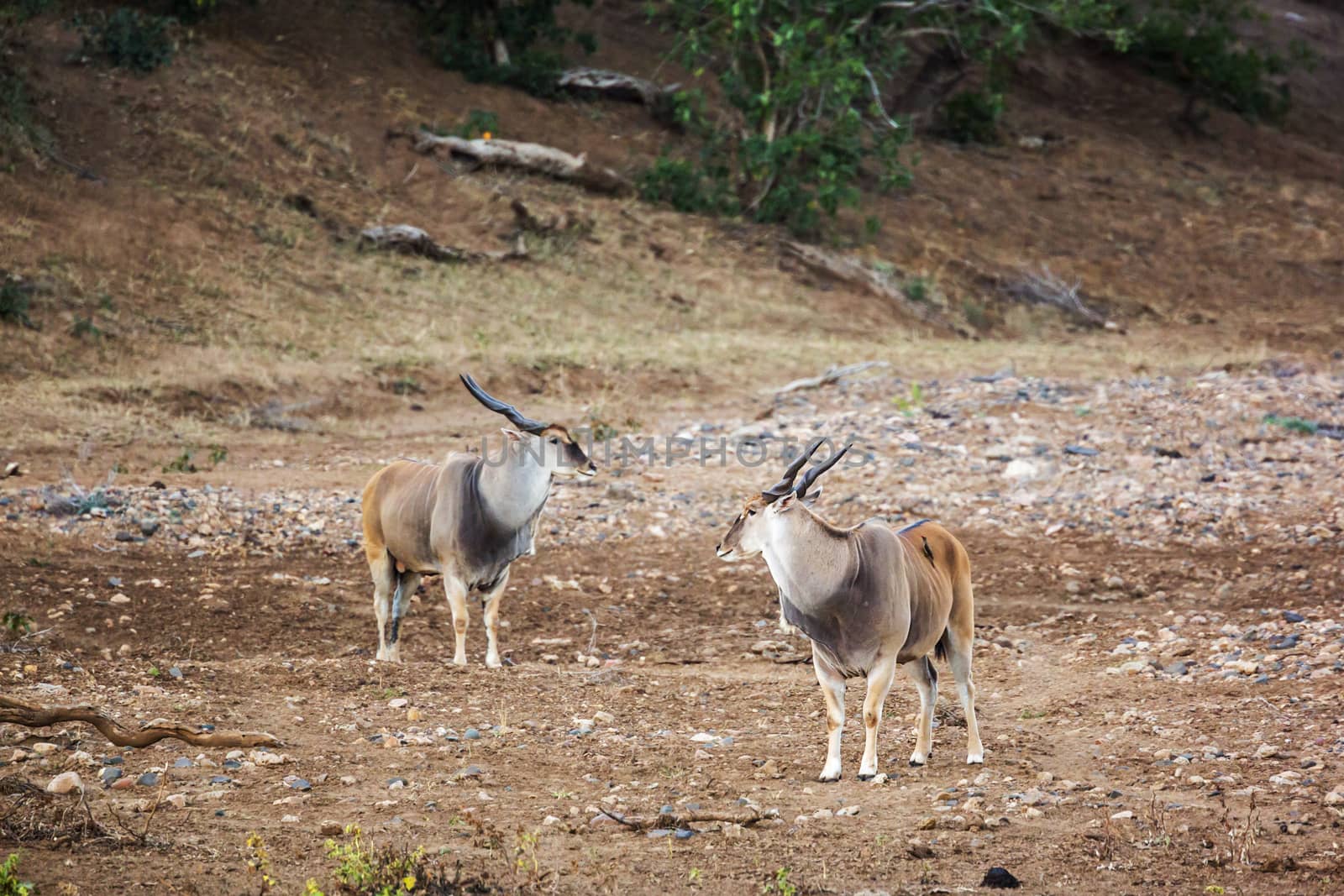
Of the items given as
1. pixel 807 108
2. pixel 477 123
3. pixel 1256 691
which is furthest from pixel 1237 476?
pixel 477 123

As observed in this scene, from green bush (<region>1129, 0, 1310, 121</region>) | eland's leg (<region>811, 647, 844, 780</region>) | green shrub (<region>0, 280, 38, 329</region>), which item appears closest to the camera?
eland's leg (<region>811, 647, 844, 780</region>)

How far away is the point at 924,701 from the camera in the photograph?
643cm

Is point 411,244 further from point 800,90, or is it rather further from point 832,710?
point 832,710

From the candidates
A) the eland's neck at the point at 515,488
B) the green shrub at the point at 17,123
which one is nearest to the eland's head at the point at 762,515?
the eland's neck at the point at 515,488

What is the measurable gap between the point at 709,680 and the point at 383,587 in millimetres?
1958

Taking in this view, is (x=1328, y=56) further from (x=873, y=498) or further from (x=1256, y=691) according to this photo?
(x=1256, y=691)

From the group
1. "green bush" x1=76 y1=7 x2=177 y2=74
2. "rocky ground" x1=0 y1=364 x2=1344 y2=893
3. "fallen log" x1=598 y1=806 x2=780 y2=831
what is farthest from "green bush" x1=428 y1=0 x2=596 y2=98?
"fallen log" x1=598 y1=806 x2=780 y2=831

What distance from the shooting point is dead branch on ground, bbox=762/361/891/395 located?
1631 centimetres

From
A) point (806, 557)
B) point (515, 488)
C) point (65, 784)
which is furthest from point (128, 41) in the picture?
point (806, 557)

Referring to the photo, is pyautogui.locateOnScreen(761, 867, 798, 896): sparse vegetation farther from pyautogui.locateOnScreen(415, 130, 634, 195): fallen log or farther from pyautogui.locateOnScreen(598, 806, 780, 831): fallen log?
pyautogui.locateOnScreen(415, 130, 634, 195): fallen log

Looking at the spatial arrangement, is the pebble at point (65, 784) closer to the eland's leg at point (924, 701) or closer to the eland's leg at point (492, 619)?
the eland's leg at point (492, 619)

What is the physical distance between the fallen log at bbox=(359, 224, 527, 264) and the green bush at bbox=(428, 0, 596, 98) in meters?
5.92

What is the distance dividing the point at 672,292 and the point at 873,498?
30.1 feet

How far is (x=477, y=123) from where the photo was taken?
22.5 m
